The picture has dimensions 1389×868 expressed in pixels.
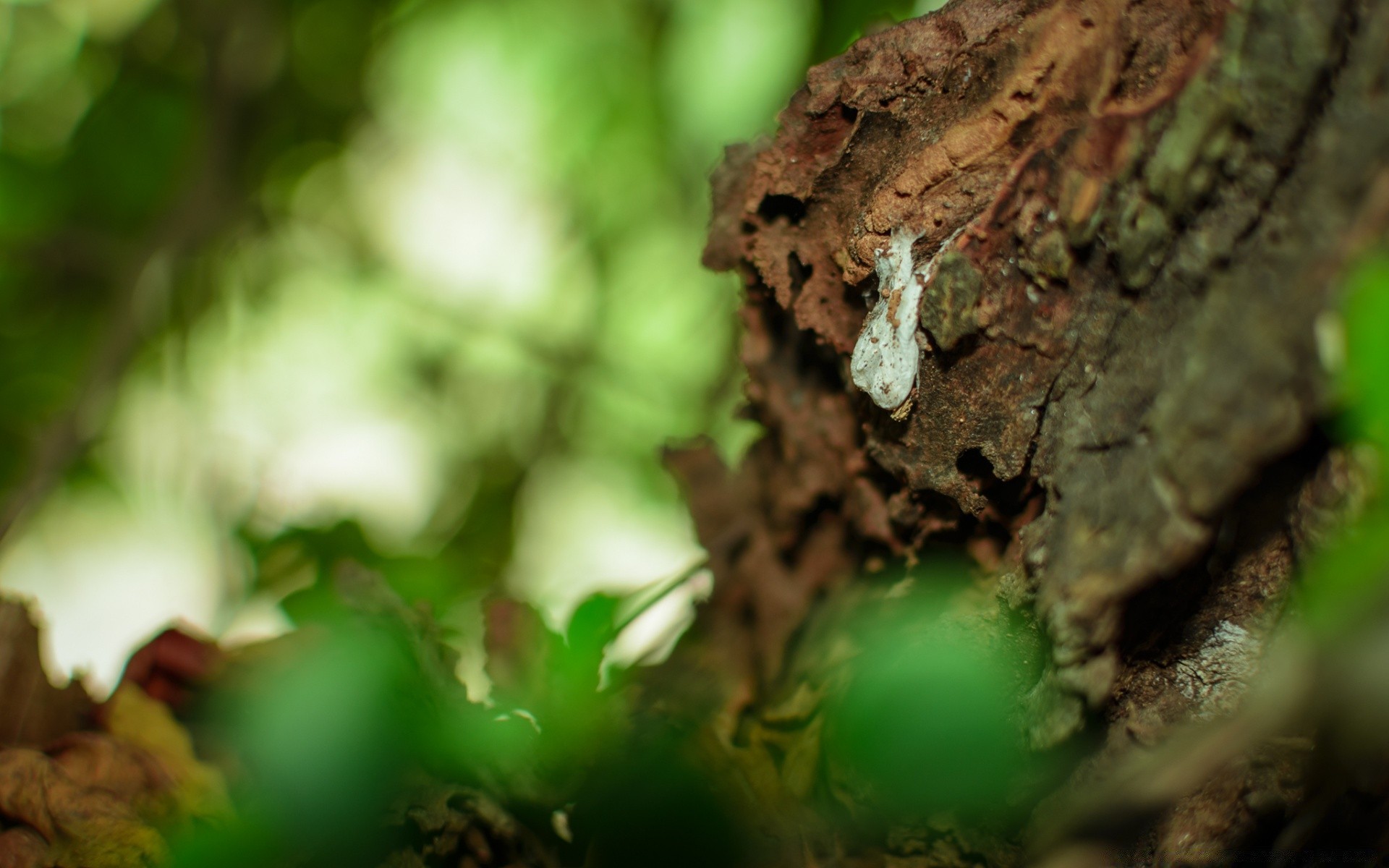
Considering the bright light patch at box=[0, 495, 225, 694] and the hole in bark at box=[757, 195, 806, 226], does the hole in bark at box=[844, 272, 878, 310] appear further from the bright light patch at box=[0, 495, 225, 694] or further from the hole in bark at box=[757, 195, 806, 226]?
the bright light patch at box=[0, 495, 225, 694]

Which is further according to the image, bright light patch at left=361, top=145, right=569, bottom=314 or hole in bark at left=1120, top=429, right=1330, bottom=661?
bright light patch at left=361, top=145, right=569, bottom=314

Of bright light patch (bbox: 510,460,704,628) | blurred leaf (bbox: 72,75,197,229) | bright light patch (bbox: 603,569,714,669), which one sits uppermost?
blurred leaf (bbox: 72,75,197,229)

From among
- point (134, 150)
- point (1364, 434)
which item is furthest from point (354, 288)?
point (1364, 434)

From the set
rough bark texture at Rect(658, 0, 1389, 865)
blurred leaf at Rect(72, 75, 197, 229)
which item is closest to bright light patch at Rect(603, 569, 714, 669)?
rough bark texture at Rect(658, 0, 1389, 865)

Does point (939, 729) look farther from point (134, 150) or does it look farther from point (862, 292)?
point (134, 150)

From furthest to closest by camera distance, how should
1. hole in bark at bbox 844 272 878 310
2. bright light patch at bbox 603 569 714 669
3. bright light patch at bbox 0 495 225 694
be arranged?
1. bright light patch at bbox 0 495 225 694
2. bright light patch at bbox 603 569 714 669
3. hole in bark at bbox 844 272 878 310

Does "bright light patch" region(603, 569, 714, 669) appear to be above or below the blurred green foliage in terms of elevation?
below
